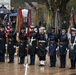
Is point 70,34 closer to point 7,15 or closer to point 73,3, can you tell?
point 7,15

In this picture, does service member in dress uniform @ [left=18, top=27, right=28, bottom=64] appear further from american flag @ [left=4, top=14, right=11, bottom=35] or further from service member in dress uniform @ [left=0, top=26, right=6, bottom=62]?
american flag @ [left=4, top=14, right=11, bottom=35]

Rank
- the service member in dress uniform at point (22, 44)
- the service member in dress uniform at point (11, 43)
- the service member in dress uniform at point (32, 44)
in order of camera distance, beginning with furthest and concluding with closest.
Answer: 1. the service member in dress uniform at point (11, 43)
2. the service member in dress uniform at point (22, 44)
3. the service member in dress uniform at point (32, 44)

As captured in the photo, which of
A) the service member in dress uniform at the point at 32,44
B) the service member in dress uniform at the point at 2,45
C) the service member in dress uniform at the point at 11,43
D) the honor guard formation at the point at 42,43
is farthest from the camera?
the service member in dress uniform at the point at 2,45

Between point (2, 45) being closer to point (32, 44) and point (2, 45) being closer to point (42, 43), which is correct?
point (32, 44)

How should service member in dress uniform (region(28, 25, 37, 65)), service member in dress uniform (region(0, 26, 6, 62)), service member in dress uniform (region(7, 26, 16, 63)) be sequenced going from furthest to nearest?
service member in dress uniform (region(0, 26, 6, 62)) < service member in dress uniform (region(7, 26, 16, 63)) < service member in dress uniform (region(28, 25, 37, 65))

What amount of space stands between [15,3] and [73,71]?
42657mm

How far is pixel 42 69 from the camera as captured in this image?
607 inches

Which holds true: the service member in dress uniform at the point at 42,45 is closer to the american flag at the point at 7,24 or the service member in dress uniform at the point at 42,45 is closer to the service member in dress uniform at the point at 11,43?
the service member in dress uniform at the point at 11,43

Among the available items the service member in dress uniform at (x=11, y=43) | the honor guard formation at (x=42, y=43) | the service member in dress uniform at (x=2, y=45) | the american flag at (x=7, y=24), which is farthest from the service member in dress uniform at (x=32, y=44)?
the american flag at (x=7, y=24)

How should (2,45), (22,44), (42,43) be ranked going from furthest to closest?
(2,45)
(22,44)
(42,43)

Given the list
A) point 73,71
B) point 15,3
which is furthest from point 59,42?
point 15,3

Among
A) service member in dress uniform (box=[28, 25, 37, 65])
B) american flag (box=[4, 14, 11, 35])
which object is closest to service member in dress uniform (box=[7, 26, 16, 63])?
american flag (box=[4, 14, 11, 35])

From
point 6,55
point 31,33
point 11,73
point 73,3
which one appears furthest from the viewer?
point 73,3

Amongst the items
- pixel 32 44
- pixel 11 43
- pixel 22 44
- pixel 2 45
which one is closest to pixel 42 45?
pixel 32 44
